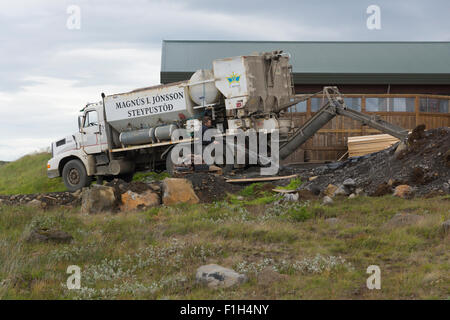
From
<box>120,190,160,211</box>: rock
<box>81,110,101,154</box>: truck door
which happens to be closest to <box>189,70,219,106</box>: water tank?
<box>81,110,101,154</box>: truck door

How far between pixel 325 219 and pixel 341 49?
62.5ft

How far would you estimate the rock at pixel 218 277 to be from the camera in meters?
6.73

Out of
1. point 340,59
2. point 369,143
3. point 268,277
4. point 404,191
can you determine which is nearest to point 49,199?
point 404,191

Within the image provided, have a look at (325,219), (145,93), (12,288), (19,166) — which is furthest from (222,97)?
(19,166)

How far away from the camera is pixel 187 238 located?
9320 millimetres

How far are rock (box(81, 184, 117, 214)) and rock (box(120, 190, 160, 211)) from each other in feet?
0.88

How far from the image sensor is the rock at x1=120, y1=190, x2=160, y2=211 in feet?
42.4

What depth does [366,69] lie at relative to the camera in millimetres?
26172

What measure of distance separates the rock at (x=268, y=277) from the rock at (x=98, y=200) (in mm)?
6623

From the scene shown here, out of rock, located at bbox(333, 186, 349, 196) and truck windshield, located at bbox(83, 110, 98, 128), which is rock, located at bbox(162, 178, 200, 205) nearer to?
rock, located at bbox(333, 186, 349, 196)
